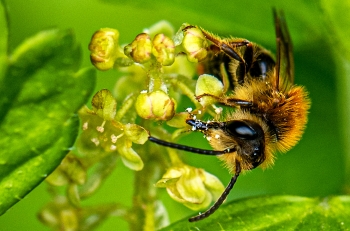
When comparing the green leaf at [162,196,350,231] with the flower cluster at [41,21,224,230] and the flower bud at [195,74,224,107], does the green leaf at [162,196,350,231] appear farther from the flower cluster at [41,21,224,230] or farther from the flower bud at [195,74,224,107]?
the flower bud at [195,74,224,107]

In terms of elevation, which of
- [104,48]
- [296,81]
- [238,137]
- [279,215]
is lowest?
[296,81]

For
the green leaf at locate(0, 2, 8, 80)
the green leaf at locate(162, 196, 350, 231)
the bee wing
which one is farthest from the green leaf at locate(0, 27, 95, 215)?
the bee wing

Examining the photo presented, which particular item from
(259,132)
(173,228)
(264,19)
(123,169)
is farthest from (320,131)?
(173,228)

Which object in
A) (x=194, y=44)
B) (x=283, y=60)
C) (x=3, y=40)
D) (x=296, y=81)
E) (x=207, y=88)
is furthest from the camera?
(x=296, y=81)

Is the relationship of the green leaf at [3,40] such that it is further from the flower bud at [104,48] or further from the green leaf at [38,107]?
the flower bud at [104,48]

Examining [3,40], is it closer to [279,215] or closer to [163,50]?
[163,50]

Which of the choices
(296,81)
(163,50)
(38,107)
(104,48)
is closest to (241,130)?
(163,50)
